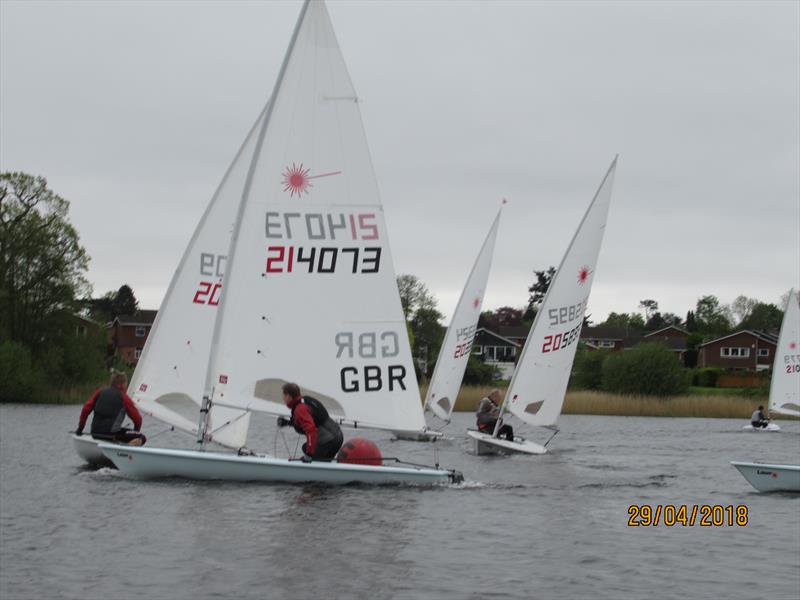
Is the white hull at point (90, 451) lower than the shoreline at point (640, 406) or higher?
lower

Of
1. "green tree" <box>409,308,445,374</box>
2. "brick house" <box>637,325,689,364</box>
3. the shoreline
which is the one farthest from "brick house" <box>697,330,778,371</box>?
the shoreline

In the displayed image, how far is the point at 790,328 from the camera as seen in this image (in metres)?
45.9

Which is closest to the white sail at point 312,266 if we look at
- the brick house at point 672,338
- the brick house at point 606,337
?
the brick house at point 672,338

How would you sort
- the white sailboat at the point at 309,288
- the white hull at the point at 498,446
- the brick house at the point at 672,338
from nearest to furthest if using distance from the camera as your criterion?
the white sailboat at the point at 309,288
the white hull at the point at 498,446
the brick house at the point at 672,338

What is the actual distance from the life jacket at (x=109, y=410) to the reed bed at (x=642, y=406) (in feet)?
105

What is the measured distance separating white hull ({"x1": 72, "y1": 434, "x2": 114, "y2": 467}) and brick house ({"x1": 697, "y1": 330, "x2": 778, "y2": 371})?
8374 cm

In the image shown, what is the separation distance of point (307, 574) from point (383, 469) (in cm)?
586

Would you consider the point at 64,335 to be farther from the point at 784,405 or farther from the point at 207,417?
the point at 207,417

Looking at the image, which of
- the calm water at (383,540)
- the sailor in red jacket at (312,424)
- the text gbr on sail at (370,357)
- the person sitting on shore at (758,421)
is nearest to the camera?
the calm water at (383,540)

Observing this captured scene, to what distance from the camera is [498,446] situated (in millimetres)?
25812

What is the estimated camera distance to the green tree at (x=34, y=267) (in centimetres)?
5784

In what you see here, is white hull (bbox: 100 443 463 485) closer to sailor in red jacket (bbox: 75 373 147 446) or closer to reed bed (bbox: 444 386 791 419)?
sailor in red jacket (bbox: 75 373 147 446)

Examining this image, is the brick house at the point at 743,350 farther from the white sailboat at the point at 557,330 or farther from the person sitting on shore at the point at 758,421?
the white sailboat at the point at 557,330

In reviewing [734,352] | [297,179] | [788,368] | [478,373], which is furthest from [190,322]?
[734,352]
